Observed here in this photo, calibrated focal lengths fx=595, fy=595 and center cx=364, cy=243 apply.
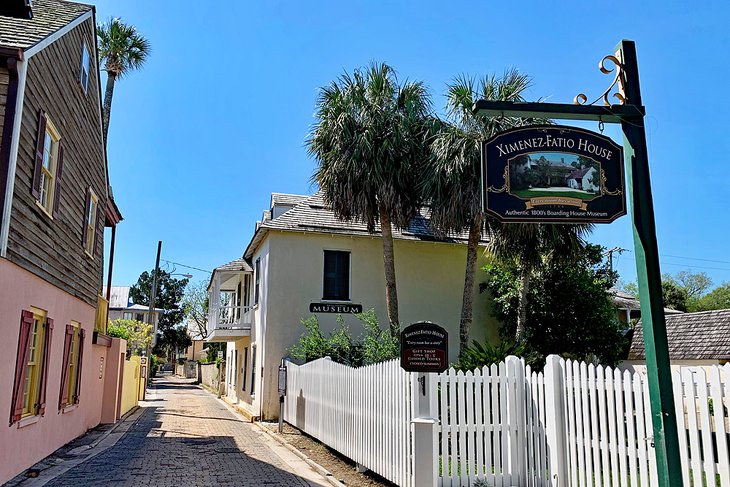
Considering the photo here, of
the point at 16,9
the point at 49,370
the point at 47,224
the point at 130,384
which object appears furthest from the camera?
the point at 130,384

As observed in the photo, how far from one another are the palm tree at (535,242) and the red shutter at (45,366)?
11395 mm

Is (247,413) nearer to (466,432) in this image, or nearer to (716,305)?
(466,432)

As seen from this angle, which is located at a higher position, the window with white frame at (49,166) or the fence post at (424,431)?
the window with white frame at (49,166)

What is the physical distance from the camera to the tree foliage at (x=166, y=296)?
215 feet

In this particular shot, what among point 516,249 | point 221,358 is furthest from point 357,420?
point 221,358

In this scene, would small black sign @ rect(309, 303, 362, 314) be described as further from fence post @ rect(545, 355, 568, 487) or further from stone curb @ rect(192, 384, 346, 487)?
fence post @ rect(545, 355, 568, 487)

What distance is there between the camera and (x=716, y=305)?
58500 mm

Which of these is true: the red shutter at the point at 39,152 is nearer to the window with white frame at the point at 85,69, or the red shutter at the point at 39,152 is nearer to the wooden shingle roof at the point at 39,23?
the wooden shingle roof at the point at 39,23

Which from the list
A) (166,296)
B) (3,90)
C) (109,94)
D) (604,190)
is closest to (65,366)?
(3,90)

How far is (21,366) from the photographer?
8672mm

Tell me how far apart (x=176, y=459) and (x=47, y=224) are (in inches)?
198

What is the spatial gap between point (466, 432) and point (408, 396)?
0.90 meters

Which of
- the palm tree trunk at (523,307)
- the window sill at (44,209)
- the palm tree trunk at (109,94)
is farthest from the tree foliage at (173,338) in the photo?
the window sill at (44,209)

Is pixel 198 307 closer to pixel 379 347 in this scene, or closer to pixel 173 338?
pixel 173 338
